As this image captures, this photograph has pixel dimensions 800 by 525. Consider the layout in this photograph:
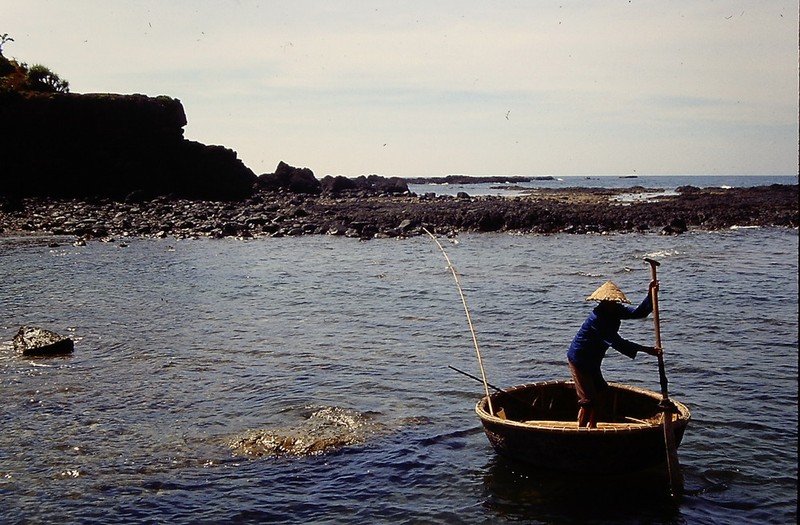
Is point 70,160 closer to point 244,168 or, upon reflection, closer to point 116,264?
point 244,168

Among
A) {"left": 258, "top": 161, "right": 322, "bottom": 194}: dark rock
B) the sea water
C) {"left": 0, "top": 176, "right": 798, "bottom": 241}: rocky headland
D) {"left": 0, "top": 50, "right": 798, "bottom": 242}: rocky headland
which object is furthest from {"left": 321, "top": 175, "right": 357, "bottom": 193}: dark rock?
the sea water

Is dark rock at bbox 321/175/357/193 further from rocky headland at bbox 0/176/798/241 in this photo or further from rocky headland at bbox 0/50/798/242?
rocky headland at bbox 0/176/798/241

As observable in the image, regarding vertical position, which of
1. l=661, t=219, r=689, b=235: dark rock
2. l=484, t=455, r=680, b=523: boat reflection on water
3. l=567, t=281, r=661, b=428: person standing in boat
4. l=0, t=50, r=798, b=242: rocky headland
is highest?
l=0, t=50, r=798, b=242: rocky headland

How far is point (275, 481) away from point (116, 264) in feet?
77.0

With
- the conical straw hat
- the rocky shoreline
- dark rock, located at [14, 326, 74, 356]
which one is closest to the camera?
the conical straw hat

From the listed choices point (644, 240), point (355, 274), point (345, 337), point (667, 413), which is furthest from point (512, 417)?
point (644, 240)

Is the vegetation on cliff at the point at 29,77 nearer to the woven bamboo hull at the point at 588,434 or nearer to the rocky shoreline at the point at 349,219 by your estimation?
the rocky shoreline at the point at 349,219

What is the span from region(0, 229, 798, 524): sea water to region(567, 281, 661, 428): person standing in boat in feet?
3.92

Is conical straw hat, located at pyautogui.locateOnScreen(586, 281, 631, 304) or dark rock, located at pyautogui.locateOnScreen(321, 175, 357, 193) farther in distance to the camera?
dark rock, located at pyautogui.locateOnScreen(321, 175, 357, 193)

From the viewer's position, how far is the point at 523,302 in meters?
22.2

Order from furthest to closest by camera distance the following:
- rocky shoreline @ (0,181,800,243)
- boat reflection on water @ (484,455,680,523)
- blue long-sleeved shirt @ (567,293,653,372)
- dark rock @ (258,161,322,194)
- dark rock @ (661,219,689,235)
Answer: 1. dark rock @ (258,161,322,194)
2. rocky shoreline @ (0,181,800,243)
3. dark rock @ (661,219,689,235)
4. blue long-sleeved shirt @ (567,293,653,372)
5. boat reflection on water @ (484,455,680,523)

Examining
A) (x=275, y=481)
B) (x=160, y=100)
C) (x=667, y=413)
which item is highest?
(x=160, y=100)

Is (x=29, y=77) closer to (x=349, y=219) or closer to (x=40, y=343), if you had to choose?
(x=349, y=219)

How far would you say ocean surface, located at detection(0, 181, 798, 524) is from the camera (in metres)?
8.91
